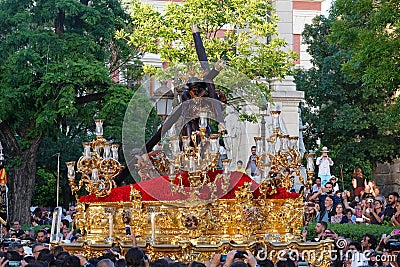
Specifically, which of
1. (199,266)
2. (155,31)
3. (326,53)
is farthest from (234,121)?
(326,53)

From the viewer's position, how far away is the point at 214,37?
27375mm

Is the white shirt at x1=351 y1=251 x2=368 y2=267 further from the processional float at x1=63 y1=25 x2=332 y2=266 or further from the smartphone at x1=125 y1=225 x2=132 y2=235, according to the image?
the smartphone at x1=125 y1=225 x2=132 y2=235

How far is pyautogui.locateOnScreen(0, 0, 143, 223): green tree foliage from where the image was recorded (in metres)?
24.5

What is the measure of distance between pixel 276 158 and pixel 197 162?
150 centimetres

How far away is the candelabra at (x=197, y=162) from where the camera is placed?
13.5 m

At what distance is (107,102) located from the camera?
25031 mm

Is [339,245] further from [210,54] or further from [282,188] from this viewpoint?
[210,54]

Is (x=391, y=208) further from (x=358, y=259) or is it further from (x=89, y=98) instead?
(x=89, y=98)

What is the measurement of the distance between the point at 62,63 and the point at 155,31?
161 inches

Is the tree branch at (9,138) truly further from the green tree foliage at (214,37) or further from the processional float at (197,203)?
the processional float at (197,203)

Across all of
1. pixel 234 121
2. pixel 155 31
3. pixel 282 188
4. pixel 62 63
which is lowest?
pixel 282 188

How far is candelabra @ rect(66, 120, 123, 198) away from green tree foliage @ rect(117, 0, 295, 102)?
11.7 m

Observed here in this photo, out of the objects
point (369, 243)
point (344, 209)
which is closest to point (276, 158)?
point (369, 243)

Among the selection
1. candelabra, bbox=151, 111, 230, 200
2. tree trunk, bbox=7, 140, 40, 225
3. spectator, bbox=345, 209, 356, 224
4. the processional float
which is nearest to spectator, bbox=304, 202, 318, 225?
spectator, bbox=345, 209, 356, 224
